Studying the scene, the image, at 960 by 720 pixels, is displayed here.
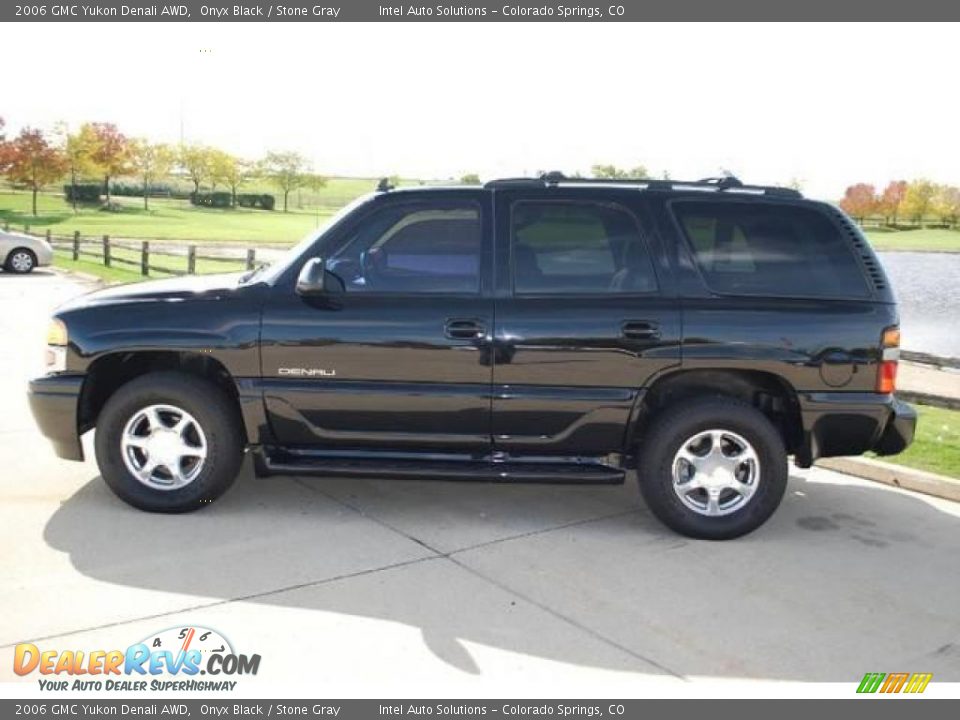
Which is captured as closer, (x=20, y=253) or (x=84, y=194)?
(x=20, y=253)

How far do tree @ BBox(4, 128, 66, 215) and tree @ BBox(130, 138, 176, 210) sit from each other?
71.3ft

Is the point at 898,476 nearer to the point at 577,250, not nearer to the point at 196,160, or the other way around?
the point at 577,250

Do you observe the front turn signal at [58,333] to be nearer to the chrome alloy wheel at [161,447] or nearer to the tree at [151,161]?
the chrome alloy wheel at [161,447]

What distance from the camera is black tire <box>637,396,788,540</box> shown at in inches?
199

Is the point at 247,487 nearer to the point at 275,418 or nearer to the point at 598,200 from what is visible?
the point at 275,418

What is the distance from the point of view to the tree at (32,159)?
67.1m

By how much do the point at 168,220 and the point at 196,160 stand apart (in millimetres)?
28057

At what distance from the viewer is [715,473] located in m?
5.13

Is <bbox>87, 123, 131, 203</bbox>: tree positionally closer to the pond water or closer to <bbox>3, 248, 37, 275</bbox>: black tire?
<bbox>3, 248, 37, 275</bbox>: black tire

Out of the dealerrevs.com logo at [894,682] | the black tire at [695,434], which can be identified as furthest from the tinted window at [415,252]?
the dealerrevs.com logo at [894,682]

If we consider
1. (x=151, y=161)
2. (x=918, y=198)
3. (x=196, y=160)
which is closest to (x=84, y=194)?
(x=151, y=161)

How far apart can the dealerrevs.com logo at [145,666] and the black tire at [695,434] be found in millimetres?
2357

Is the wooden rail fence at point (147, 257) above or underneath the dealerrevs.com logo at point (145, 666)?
above

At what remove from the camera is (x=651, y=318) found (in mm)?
5039
